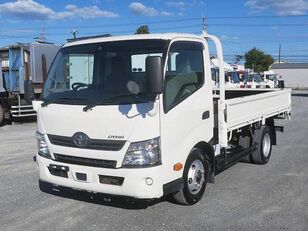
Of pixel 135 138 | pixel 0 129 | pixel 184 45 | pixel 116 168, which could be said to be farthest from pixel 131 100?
pixel 0 129

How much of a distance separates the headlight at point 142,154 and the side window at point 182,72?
1.56 feet

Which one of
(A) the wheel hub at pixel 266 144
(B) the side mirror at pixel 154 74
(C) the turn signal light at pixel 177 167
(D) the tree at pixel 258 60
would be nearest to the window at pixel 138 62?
(B) the side mirror at pixel 154 74

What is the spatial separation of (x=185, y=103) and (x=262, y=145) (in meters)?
3.60

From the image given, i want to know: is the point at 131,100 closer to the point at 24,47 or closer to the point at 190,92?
the point at 190,92

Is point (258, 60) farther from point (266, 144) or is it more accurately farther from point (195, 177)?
point (195, 177)

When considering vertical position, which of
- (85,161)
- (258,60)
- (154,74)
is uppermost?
(258,60)

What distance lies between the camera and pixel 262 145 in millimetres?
8945

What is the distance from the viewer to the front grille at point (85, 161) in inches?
216

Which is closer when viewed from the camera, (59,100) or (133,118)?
(133,118)

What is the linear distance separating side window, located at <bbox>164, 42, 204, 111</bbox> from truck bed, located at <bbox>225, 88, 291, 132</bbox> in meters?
1.06

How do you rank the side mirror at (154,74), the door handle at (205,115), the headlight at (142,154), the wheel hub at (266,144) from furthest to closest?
1. the wheel hub at (266,144)
2. the door handle at (205,115)
3. the headlight at (142,154)
4. the side mirror at (154,74)

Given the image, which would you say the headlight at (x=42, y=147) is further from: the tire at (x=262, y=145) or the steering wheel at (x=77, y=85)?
the tire at (x=262, y=145)

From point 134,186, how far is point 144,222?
55 cm

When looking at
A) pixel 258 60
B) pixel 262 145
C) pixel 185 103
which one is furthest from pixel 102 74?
pixel 258 60
